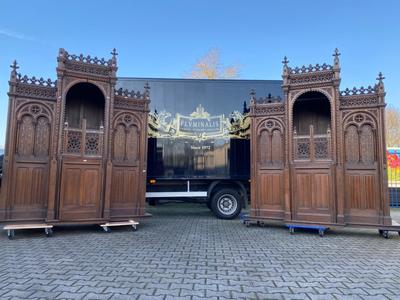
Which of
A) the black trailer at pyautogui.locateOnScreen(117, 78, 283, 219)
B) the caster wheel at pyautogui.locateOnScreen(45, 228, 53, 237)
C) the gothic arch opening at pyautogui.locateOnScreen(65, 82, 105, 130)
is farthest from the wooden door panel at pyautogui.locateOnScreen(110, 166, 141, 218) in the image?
the gothic arch opening at pyautogui.locateOnScreen(65, 82, 105, 130)

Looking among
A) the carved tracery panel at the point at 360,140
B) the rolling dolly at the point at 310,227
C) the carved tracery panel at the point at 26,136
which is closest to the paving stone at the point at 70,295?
the carved tracery panel at the point at 26,136

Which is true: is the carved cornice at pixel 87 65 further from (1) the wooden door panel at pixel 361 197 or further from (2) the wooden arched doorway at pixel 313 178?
(1) the wooden door panel at pixel 361 197

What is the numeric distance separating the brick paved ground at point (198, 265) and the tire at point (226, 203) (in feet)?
7.03

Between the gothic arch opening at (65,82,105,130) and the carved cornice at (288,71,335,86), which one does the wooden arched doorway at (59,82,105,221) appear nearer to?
the gothic arch opening at (65,82,105,130)

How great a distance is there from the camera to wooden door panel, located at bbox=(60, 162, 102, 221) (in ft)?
22.0

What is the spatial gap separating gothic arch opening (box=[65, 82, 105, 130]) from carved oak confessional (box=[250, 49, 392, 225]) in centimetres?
478

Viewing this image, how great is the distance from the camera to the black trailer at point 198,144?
898 cm

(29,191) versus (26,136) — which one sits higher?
(26,136)

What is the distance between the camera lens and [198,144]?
29.9 ft

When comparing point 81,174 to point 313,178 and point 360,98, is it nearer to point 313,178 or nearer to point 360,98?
point 313,178

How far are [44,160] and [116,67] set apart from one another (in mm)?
2953

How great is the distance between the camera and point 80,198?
22.5 ft

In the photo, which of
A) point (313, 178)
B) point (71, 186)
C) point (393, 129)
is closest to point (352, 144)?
point (313, 178)

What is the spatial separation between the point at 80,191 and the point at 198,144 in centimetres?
383
